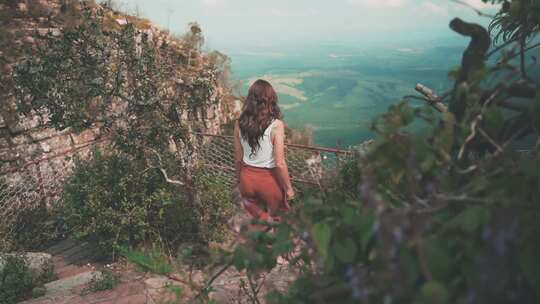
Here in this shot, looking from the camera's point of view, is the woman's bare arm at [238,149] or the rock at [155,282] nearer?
the rock at [155,282]

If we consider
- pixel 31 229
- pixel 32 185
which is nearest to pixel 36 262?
pixel 31 229

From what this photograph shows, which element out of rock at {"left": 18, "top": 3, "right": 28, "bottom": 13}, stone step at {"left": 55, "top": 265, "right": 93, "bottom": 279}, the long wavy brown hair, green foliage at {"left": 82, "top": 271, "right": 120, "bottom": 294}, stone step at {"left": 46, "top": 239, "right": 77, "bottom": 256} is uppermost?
rock at {"left": 18, "top": 3, "right": 28, "bottom": 13}

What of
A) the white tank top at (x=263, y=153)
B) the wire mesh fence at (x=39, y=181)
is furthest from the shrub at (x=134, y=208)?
the white tank top at (x=263, y=153)

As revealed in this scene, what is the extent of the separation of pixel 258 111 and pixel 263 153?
1.37 ft

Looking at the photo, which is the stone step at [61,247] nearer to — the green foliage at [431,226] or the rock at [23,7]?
the rock at [23,7]

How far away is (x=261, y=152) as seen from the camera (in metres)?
4.29

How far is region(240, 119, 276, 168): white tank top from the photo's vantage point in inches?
166

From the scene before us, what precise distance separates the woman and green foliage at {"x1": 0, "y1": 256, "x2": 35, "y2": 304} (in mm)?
2594

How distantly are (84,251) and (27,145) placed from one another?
3.48 metres

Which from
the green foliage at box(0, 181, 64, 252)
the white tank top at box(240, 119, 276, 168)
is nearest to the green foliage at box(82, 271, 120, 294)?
the white tank top at box(240, 119, 276, 168)

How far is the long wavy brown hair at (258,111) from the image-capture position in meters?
4.14

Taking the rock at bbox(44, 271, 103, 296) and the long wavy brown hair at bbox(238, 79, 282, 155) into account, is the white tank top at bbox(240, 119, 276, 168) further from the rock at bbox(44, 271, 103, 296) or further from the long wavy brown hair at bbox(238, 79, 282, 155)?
the rock at bbox(44, 271, 103, 296)

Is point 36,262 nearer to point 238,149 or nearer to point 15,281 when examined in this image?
point 15,281

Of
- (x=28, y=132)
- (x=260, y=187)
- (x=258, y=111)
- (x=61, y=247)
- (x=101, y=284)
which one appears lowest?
(x=61, y=247)
